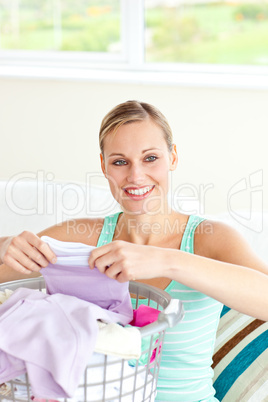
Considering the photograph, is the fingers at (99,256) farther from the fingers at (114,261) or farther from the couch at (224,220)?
the couch at (224,220)

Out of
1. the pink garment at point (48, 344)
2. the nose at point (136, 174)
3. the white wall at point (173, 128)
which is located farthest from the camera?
the white wall at point (173, 128)

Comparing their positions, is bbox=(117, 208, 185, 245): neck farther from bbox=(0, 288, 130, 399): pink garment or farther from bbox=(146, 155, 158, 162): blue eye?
bbox=(0, 288, 130, 399): pink garment

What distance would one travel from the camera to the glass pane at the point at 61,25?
301cm

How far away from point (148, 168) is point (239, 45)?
1631 mm

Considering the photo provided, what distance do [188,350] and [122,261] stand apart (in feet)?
1.58

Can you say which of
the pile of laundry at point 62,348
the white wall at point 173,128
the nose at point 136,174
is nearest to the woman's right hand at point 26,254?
the pile of laundry at point 62,348

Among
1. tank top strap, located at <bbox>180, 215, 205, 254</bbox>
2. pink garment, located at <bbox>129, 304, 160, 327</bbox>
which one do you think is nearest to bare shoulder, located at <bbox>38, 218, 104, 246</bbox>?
tank top strap, located at <bbox>180, 215, 205, 254</bbox>

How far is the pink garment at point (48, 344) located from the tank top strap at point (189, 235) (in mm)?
542

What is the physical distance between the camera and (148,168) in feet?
4.77

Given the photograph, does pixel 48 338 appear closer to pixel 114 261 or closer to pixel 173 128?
pixel 114 261

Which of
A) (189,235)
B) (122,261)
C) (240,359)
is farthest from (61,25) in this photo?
(122,261)

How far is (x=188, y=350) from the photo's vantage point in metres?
1.42

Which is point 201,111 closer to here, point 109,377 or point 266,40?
point 266,40

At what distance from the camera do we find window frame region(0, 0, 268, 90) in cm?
262
